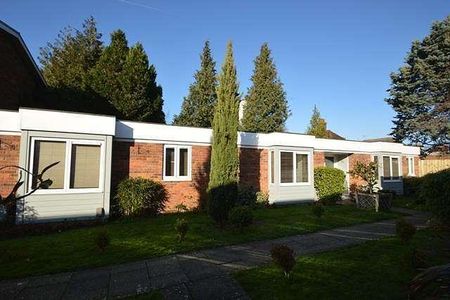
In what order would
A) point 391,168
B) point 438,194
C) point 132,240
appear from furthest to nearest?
point 391,168 < point 132,240 < point 438,194

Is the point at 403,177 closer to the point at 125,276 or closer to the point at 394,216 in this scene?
the point at 394,216

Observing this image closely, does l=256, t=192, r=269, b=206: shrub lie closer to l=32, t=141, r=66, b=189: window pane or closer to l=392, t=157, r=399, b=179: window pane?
l=32, t=141, r=66, b=189: window pane

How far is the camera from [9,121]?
396 inches

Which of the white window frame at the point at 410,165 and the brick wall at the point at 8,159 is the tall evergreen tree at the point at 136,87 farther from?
the white window frame at the point at 410,165

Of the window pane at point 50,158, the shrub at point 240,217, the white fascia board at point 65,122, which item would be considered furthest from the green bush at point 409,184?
the window pane at point 50,158

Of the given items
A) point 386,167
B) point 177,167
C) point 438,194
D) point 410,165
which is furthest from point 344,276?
point 410,165

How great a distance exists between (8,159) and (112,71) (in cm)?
1110

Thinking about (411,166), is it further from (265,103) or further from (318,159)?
(265,103)

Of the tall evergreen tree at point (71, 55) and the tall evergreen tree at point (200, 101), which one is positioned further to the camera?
the tall evergreen tree at point (200, 101)

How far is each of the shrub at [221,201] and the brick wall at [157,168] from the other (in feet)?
12.2

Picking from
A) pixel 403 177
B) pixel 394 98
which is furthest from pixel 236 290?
pixel 394 98

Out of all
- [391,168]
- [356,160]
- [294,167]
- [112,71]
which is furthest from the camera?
[391,168]

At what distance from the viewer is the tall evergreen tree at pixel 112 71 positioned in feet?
63.2

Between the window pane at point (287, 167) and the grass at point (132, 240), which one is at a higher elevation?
the window pane at point (287, 167)
